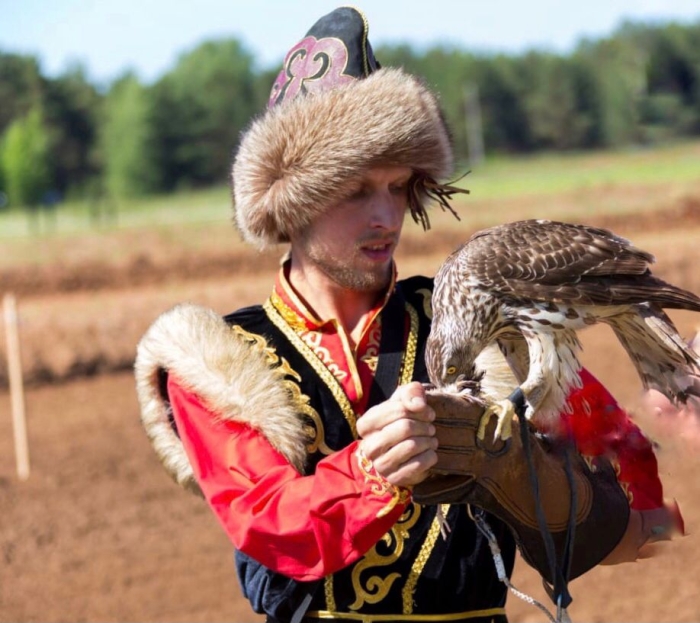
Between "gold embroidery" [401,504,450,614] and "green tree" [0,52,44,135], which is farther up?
"gold embroidery" [401,504,450,614]

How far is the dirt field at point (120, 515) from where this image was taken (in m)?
6.30

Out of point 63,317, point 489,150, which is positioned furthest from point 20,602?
point 489,150

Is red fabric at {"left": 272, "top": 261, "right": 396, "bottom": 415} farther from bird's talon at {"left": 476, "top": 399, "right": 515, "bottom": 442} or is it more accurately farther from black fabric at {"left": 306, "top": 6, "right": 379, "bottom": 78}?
black fabric at {"left": 306, "top": 6, "right": 379, "bottom": 78}

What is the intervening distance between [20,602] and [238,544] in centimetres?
476

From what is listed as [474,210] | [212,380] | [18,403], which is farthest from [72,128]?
[212,380]

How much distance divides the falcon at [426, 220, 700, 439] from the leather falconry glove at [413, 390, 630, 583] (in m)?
0.14

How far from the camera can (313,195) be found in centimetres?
272

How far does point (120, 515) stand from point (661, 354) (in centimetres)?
600

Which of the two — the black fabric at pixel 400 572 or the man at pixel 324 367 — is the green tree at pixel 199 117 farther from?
the black fabric at pixel 400 572

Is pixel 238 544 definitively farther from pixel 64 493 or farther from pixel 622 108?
→ pixel 622 108

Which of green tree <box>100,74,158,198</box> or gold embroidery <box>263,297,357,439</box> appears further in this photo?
green tree <box>100,74,158,198</box>

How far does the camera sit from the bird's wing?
8.36 ft

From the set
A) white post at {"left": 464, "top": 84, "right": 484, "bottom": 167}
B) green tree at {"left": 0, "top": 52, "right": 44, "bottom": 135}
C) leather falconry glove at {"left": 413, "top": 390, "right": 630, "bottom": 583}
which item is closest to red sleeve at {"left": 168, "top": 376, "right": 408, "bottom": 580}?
leather falconry glove at {"left": 413, "top": 390, "right": 630, "bottom": 583}

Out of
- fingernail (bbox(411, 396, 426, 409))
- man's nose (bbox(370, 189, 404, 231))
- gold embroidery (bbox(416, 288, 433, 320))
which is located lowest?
gold embroidery (bbox(416, 288, 433, 320))
